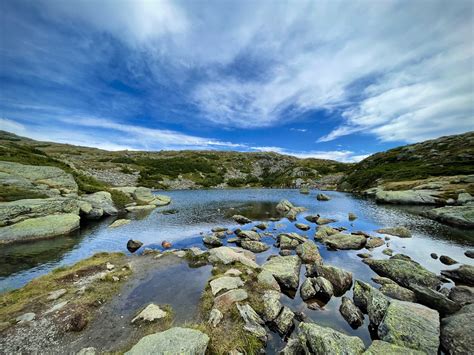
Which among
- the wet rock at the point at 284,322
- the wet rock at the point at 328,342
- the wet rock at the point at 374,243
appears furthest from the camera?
the wet rock at the point at 374,243

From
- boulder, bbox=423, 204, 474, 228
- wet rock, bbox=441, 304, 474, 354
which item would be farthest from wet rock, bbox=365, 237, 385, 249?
boulder, bbox=423, 204, 474, 228

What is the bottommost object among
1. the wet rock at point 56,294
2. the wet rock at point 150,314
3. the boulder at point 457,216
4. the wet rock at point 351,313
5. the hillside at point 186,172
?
→ the wet rock at point 56,294

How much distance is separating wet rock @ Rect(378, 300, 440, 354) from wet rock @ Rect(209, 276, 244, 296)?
9960 mm

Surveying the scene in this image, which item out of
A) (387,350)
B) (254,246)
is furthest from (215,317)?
(254,246)

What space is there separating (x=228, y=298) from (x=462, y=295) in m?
18.2

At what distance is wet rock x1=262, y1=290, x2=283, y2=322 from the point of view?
13.9 meters

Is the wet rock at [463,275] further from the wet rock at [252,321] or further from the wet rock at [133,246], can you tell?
the wet rock at [133,246]

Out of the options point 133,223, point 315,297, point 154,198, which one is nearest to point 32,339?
point 315,297

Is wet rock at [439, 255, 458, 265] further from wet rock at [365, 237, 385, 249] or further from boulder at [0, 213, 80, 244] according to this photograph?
boulder at [0, 213, 80, 244]

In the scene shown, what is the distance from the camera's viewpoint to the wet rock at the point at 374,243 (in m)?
29.1

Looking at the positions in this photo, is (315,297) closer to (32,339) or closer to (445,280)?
(445,280)

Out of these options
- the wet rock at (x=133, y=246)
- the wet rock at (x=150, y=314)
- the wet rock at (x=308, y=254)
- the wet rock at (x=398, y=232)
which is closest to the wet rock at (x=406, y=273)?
the wet rock at (x=308, y=254)

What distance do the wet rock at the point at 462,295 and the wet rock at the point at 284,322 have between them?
43.8ft

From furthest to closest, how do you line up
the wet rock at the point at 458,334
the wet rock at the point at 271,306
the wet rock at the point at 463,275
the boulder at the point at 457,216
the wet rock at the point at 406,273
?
the boulder at the point at 457,216
the wet rock at the point at 463,275
the wet rock at the point at 406,273
the wet rock at the point at 271,306
the wet rock at the point at 458,334
